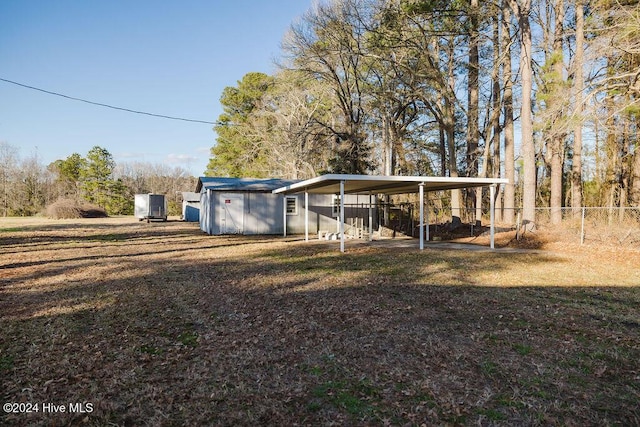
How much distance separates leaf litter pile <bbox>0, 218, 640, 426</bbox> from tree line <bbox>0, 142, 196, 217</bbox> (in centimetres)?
3916

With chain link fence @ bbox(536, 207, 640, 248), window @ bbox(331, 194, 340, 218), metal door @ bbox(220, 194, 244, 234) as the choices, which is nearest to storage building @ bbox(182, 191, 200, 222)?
metal door @ bbox(220, 194, 244, 234)

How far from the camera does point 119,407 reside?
2.96 metres

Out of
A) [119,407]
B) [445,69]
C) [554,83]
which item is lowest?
[119,407]

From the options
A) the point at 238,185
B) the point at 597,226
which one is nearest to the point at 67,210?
the point at 238,185

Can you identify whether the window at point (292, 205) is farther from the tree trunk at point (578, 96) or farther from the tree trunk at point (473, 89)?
the tree trunk at point (578, 96)

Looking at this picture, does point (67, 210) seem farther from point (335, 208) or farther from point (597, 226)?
point (597, 226)

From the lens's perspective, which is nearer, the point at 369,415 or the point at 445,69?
the point at 369,415

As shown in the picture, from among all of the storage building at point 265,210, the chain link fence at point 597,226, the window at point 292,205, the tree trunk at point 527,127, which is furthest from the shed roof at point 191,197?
the chain link fence at point 597,226

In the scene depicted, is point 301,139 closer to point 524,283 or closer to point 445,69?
point 445,69

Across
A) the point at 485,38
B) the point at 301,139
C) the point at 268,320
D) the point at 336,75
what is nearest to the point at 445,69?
the point at 485,38

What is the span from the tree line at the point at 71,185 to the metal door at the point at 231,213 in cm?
2674

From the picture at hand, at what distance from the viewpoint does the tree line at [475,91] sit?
1211cm

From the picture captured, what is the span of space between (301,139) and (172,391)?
20.9m

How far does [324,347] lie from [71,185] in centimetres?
5246
